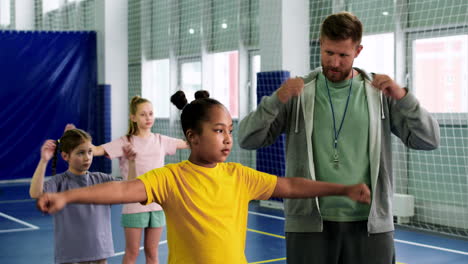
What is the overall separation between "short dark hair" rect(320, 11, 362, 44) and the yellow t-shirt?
1.71ft

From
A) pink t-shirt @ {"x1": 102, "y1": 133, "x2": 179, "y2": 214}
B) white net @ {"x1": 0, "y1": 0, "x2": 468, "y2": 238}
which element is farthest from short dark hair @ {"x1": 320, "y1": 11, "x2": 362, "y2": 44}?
white net @ {"x1": 0, "y1": 0, "x2": 468, "y2": 238}

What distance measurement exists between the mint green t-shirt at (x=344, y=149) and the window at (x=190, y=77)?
7.82m

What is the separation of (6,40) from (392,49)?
6245mm

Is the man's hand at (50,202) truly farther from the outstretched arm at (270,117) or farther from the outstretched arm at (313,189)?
the outstretched arm at (270,117)

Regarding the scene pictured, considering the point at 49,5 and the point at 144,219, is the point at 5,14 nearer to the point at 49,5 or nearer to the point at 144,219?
the point at 49,5

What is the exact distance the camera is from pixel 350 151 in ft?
6.80

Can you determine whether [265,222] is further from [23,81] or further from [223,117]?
[23,81]

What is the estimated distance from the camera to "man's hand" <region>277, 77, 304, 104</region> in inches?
79.2

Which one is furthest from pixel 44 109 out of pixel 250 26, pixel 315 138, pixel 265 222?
pixel 315 138

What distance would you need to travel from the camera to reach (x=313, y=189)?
186cm

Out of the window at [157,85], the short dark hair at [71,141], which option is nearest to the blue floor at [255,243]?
the short dark hair at [71,141]

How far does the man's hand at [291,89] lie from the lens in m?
2.01

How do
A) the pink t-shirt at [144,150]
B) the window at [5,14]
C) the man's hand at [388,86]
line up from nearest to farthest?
the man's hand at [388,86] < the pink t-shirt at [144,150] < the window at [5,14]

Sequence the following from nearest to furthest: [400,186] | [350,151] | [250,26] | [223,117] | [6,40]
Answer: [223,117] → [350,151] → [400,186] → [250,26] → [6,40]
